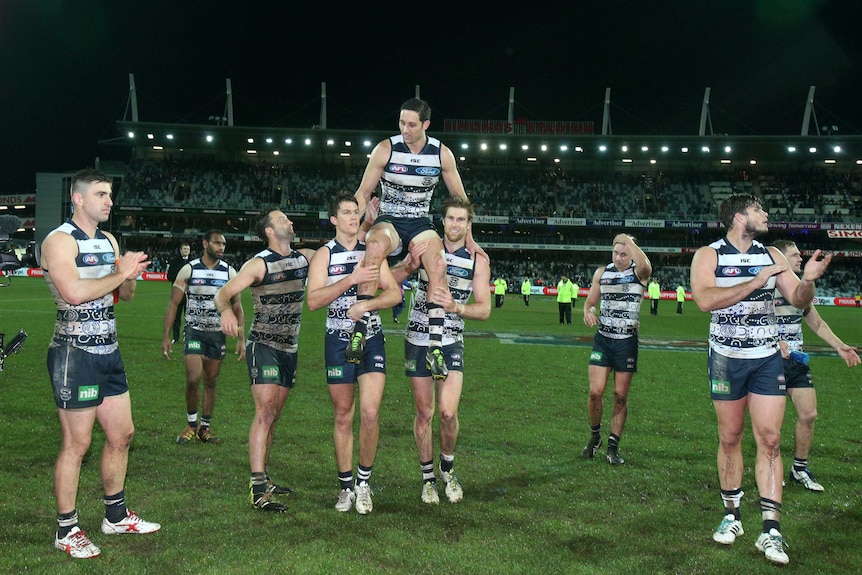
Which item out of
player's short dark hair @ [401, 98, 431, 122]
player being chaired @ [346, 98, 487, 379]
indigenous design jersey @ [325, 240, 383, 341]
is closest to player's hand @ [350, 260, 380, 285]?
indigenous design jersey @ [325, 240, 383, 341]

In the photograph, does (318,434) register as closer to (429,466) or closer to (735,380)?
(429,466)

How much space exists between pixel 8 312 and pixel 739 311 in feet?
82.4

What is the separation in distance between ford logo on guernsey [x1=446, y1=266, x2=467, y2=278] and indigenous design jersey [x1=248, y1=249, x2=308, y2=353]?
1538 millimetres

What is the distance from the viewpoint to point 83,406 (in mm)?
5258

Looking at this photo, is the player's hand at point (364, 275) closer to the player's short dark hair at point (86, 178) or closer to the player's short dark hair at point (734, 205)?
the player's short dark hair at point (86, 178)

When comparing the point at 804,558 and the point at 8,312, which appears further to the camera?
the point at 8,312

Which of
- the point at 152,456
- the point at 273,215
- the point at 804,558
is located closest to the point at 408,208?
the point at 273,215

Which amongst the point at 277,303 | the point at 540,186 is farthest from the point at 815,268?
the point at 540,186

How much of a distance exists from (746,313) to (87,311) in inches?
208

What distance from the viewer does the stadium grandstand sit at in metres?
61.0

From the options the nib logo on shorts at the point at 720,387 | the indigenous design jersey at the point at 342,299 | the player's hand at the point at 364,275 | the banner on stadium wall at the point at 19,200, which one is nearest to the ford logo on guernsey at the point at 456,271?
the indigenous design jersey at the point at 342,299

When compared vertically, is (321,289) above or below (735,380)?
above

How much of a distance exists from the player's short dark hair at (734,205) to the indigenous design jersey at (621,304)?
102 inches

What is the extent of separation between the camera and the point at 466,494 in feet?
22.1
